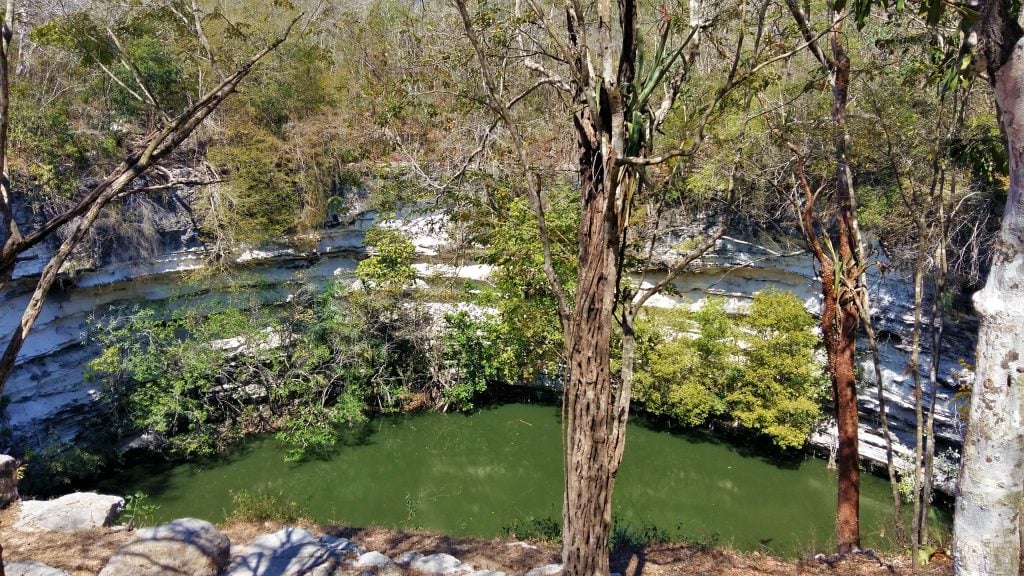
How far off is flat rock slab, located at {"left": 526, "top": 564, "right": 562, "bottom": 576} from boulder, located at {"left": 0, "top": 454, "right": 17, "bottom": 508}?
392 centimetres

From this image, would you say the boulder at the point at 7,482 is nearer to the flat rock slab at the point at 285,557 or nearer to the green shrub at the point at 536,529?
the flat rock slab at the point at 285,557

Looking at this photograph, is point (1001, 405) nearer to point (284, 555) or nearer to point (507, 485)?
point (284, 555)

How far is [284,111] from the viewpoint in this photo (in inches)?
354

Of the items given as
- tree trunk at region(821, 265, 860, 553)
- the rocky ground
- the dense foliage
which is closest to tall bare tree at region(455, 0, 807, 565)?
the rocky ground

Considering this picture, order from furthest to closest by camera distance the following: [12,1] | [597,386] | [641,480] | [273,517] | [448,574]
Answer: [641,480] → [273,517] → [448,574] → [597,386] → [12,1]

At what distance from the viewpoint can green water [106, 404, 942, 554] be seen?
6.22m

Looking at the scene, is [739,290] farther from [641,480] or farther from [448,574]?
[448,574]

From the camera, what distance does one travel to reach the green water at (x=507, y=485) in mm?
6223

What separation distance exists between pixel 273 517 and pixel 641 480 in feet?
14.1

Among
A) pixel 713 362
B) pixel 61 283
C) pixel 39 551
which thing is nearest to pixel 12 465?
pixel 39 551

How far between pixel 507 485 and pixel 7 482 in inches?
185

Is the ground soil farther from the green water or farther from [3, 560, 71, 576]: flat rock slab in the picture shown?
the green water

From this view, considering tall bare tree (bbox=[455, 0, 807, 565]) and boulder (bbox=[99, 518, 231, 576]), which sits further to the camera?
boulder (bbox=[99, 518, 231, 576])

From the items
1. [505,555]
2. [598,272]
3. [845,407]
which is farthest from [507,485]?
[598,272]
